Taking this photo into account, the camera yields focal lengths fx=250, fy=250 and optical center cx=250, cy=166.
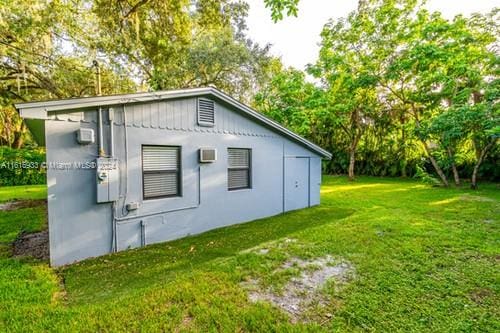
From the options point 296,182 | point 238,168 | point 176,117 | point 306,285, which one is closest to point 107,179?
point 176,117

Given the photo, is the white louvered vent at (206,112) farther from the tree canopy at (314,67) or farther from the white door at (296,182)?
the white door at (296,182)

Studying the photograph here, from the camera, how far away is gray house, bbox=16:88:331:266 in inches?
151

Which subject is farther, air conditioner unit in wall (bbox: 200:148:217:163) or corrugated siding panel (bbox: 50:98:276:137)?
air conditioner unit in wall (bbox: 200:148:217:163)

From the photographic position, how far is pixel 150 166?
4.79 m

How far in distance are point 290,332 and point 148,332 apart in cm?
131

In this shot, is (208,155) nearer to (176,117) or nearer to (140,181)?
(176,117)

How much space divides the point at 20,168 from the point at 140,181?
1428 cm

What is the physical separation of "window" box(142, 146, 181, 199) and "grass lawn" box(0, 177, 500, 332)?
1030mm

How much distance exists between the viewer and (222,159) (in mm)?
5879

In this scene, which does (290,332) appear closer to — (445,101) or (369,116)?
(445,101)

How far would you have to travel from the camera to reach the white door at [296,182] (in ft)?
24.6

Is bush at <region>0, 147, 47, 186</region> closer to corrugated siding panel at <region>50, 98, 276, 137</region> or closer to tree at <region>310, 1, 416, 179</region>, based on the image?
corrugated siding panel at <region>50, 98, 276, 137</region>

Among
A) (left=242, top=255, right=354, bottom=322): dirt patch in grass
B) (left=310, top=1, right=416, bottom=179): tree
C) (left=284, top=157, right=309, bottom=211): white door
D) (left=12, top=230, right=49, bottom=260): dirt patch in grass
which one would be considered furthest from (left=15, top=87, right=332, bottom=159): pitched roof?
(left=310, top=1, right=416, bottom=179): tree

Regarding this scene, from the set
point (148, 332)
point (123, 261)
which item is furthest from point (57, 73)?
point (148, 332)
